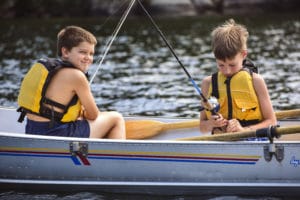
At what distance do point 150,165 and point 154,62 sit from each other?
36.6 feet

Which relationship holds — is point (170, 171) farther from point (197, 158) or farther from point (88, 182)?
point (88, 182)

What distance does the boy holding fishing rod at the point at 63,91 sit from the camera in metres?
6.98

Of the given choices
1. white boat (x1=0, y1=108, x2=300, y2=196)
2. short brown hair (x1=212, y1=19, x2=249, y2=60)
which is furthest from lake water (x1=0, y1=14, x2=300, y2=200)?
short brown hair (x1=212, y1=19, x2=249, y2=60)

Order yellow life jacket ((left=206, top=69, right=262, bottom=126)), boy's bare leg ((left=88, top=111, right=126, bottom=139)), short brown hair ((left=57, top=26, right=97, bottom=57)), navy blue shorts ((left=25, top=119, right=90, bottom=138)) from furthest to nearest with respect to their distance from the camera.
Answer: boy's bare leg ((left=88, top=111, right=126, bottom=139)), navy blue shorts ((left=25, top=119, right=90, bottom=138)), short brown hair ((left=57, top=26, right=97, bottom=57)), yellow life jacket ((left=206, top=69, right=262, bottom=126))

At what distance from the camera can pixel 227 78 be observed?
22.8 feet

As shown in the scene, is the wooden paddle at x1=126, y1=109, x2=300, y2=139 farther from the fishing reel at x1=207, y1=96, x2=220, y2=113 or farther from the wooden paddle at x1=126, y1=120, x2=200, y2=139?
the fishing reel at x1=207, y1=96, x2=220, y2=113

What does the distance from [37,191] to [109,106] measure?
5.02m

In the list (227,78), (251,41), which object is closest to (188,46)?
(251,41)

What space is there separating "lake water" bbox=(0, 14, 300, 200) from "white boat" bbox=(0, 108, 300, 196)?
15 centimetres

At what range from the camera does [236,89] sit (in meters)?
6.90

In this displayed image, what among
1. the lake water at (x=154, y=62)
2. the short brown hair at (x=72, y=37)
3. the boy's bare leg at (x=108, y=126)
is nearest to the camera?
the short brown hair at (x=72, y=37)

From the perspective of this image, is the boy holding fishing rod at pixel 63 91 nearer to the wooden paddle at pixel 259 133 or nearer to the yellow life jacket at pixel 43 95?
the yellow life jacket at pixel 43 95

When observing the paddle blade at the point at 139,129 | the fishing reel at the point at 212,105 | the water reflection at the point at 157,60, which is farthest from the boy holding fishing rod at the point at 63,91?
the water reflection at the point at 157,60

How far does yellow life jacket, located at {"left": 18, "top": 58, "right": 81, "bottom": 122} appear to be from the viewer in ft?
22.9
